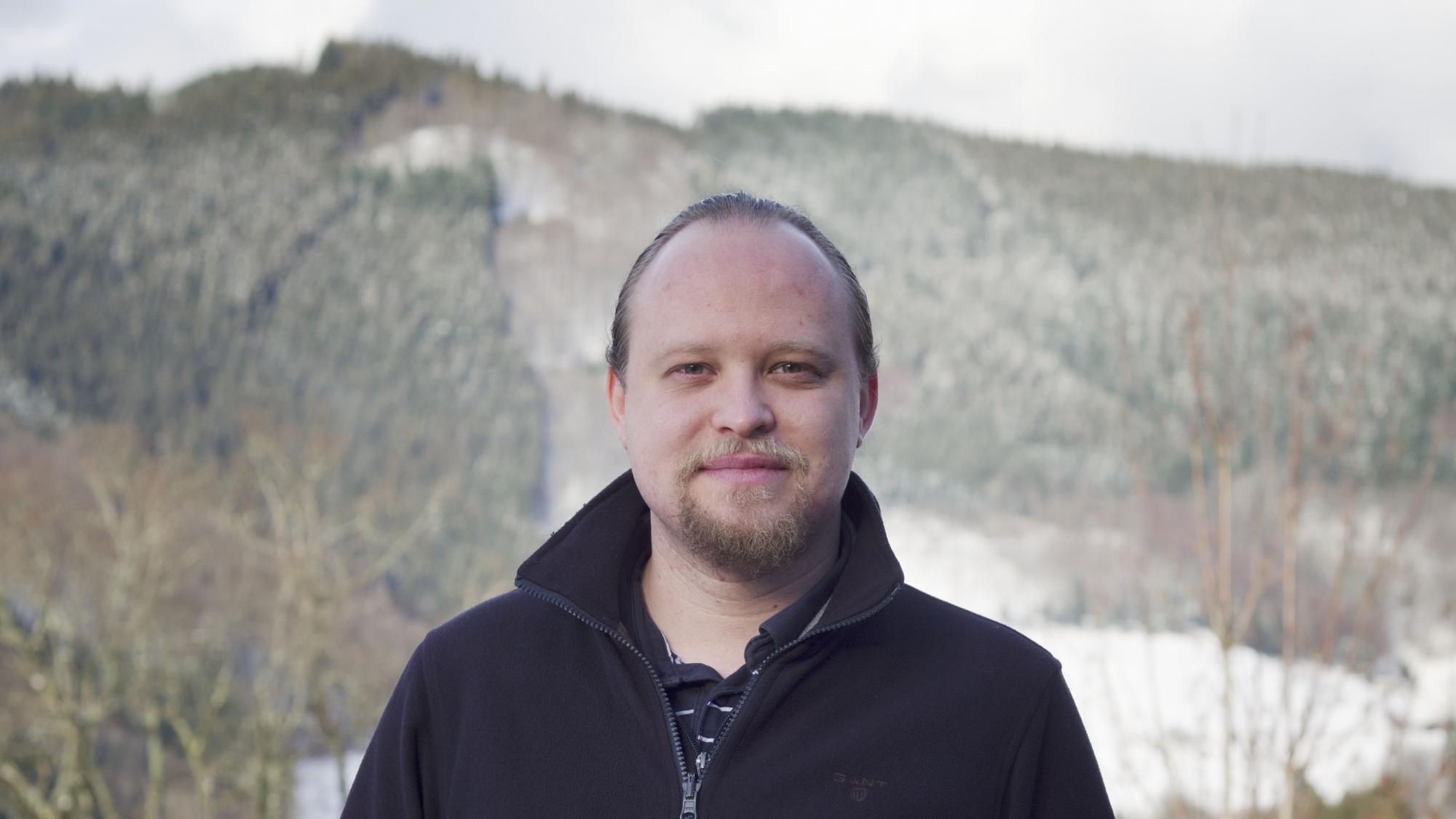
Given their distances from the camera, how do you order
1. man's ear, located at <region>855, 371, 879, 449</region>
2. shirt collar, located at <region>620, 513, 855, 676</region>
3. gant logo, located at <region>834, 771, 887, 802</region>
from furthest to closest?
man's ear, located at <region>855, 371, 879, 449</region>
shirt collar, located at <region>620, 513, 855, 676</region>
gant logo, located at <region>834, 771, 887, 802</region>

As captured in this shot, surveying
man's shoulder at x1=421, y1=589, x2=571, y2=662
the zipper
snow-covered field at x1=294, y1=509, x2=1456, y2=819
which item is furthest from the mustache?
snow-covered field at x1=294, y1=509, x2=1456, y2=819

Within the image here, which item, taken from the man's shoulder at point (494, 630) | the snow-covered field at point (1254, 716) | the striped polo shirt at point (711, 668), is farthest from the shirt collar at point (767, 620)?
the snow-covered field at point (1254, 716)

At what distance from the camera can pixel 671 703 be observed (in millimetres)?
1668

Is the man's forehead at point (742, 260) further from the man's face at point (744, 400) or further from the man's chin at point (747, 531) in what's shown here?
the man's chin at point (747, 531)

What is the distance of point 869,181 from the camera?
102 meters

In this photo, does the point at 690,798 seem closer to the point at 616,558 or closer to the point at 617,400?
the point at 616,558

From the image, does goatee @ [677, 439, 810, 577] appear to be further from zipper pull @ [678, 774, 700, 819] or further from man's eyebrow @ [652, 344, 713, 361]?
zipper pull @ [678, 774, 700, 819]

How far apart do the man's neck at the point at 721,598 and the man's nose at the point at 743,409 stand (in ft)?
0.61

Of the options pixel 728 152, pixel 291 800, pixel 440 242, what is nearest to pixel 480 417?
pixel 440 242

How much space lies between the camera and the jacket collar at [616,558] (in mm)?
1672

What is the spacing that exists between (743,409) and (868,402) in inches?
13.5

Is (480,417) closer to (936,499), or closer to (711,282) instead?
(936,499)

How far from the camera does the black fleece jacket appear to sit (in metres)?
1.56

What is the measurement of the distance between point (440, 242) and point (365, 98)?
66.3ft
